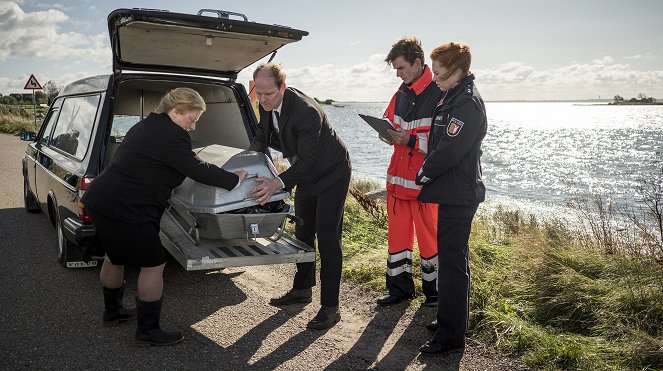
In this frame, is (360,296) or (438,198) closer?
(438,198)

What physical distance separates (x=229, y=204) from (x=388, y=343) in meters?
1.47

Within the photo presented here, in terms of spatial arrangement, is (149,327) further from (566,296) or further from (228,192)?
(566,296)

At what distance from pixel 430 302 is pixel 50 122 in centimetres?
498

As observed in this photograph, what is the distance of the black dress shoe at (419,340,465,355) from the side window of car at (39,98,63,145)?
4949 mm

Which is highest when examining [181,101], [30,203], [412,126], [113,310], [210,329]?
[181,101]

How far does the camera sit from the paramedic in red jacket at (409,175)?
14.5 feet

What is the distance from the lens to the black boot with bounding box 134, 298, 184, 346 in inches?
145

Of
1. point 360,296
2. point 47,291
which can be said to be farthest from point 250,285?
point 47,291

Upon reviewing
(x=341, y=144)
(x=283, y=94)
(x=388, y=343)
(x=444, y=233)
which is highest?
(x=283, y=94)

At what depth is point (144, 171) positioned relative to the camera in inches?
139

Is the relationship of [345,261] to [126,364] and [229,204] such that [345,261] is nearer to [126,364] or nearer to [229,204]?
[229,204]

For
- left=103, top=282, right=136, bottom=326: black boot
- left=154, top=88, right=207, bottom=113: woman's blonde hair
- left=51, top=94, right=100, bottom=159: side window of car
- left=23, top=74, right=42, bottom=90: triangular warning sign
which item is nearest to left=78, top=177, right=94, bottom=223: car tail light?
left=51, top=94, right=100, bottom=159: side window of car

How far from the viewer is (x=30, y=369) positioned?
11.1ft

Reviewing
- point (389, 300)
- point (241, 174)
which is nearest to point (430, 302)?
point (389, 300)
